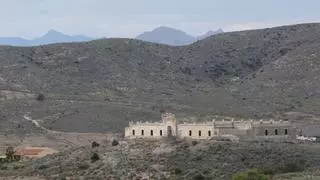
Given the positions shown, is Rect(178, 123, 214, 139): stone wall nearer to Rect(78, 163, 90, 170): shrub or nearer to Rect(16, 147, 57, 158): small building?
Rect(78, 163, 90, 170): shrub

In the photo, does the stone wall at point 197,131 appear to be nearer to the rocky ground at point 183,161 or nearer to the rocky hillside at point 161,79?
the rocky ground at point 183,161

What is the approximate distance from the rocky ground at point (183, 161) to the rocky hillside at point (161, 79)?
3569cm

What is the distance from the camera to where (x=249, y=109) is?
13150 centimetres

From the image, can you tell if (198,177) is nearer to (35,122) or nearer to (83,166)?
(83,166)

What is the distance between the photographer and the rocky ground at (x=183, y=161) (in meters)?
71.9

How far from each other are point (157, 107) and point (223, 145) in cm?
5406

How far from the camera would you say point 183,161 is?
75125mm

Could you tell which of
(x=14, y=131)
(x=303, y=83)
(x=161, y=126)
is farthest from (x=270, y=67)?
(x=161, y=126)

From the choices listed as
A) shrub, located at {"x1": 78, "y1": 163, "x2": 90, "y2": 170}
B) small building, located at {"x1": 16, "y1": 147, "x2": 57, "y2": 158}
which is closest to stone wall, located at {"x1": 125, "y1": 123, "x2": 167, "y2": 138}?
shrub, located at {"x1": 78, "y1": 163, "x2": 90, "y2": 170}

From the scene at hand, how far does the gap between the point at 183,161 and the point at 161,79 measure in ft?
290

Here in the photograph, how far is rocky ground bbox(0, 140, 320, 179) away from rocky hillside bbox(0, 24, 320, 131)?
3569 cm

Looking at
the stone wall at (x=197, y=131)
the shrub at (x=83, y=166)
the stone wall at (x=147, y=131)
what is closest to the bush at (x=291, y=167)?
the stone wall at (x=197, y=131)

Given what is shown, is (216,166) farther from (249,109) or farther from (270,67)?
(270,67)

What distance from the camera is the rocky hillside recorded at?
414ft
